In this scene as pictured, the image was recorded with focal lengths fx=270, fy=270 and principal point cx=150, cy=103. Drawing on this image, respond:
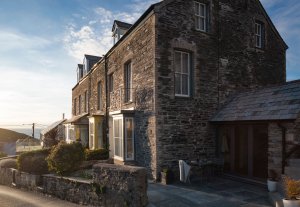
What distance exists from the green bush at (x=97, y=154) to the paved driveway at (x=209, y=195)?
19.0ft

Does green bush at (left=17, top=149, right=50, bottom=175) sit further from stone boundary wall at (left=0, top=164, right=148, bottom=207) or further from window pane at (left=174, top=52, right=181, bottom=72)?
window pane at (left=174, top=52, right=181, bottom=72)

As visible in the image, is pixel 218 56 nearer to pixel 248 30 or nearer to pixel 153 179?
pixel 248 30

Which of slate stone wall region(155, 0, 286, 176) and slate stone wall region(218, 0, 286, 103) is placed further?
slate stone wall region(218, 0, 286, 103)

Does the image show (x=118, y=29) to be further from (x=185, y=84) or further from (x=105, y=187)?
(x=105, y=187)

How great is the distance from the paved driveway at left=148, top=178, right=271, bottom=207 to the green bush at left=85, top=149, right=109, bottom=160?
5.79 m

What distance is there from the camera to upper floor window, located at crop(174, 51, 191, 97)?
39.2 ft

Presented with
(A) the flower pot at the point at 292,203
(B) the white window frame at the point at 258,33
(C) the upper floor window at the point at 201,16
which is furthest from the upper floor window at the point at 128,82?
(A) the flower pot at the point at 292,203

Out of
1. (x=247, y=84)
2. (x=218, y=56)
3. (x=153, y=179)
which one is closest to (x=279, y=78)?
(x=247, y=84)

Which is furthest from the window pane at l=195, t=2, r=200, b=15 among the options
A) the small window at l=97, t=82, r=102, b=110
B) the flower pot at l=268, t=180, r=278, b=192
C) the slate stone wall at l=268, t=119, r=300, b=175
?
the small window at l=97, t=82, r=102, b=110

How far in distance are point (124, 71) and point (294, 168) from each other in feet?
30.5

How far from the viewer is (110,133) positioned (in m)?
16.2

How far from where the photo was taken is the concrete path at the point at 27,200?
33.1 feet

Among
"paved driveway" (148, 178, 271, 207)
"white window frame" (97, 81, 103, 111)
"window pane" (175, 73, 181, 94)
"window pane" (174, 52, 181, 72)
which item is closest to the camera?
"paved driveway" (148, 178, 271, 207)

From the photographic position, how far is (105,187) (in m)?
9.07
